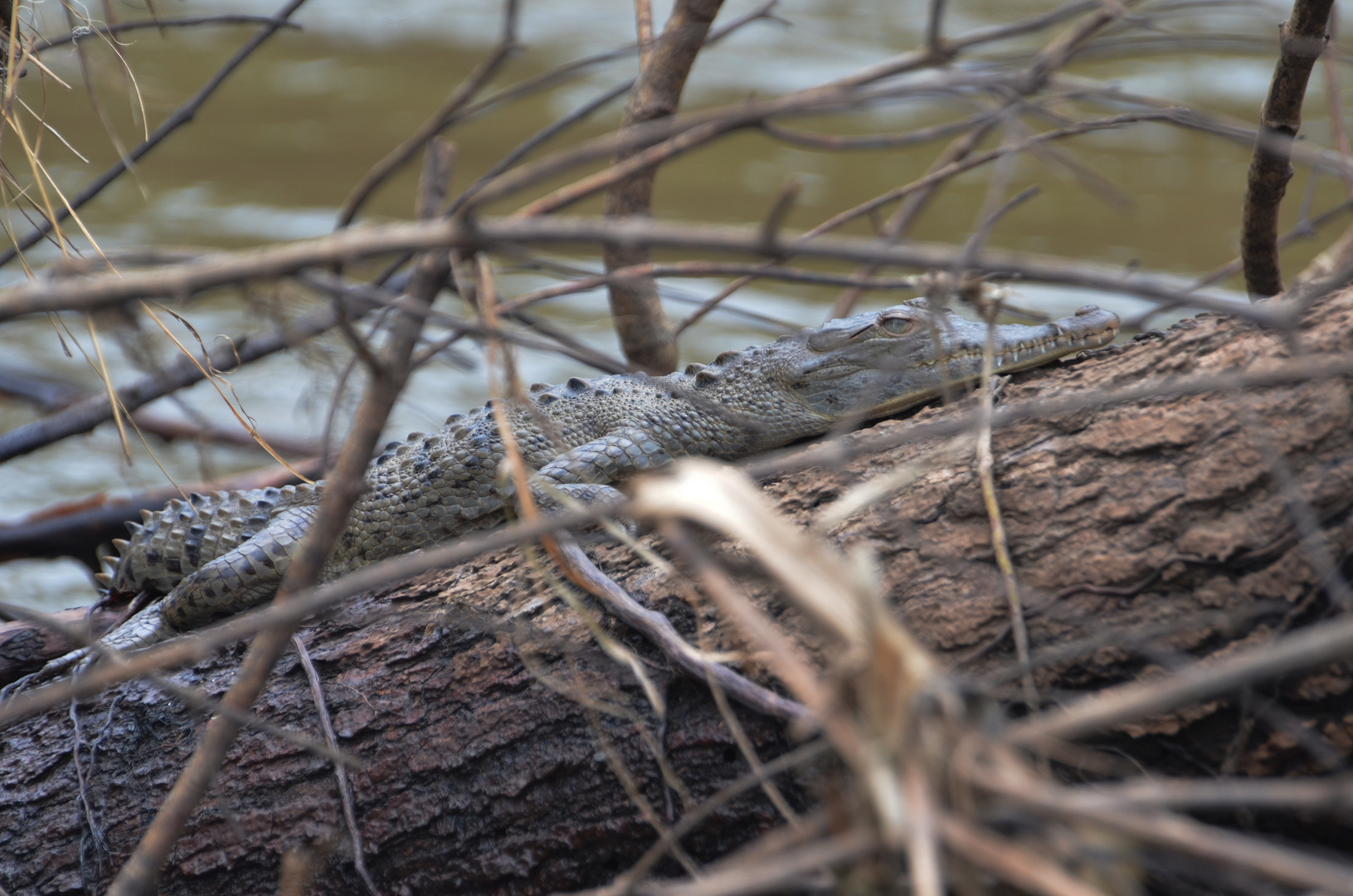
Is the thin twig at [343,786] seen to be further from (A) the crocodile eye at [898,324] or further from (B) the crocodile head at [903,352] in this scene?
(A) the crocodile eye at [898,324]

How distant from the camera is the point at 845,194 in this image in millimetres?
6562

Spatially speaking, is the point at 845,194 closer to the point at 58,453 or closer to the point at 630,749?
Answer: the point at 58,453

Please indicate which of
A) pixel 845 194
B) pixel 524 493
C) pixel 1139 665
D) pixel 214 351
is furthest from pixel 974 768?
pixel 845 194

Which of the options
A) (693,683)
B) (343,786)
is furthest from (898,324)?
(343,786)

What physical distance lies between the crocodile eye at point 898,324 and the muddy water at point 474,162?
268 cm

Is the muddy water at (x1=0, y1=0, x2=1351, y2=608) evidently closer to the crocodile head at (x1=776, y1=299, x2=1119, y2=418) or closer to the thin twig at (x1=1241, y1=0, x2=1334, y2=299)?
the crocodile head at (x1=776, y1=299, x2=1119, y2=418)

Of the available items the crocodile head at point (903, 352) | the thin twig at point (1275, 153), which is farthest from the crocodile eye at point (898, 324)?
the thin twig at point (1275, 153)

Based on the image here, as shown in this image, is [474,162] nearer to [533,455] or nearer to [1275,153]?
[533,455]

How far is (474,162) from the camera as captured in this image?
22.6 feet

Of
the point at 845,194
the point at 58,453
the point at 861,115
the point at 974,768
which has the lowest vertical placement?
the point at 974,768

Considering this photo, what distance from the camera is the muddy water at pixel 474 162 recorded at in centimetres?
556

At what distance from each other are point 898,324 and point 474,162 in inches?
205

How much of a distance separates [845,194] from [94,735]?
18.9 ft

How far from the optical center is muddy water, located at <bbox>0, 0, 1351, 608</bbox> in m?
5.56
